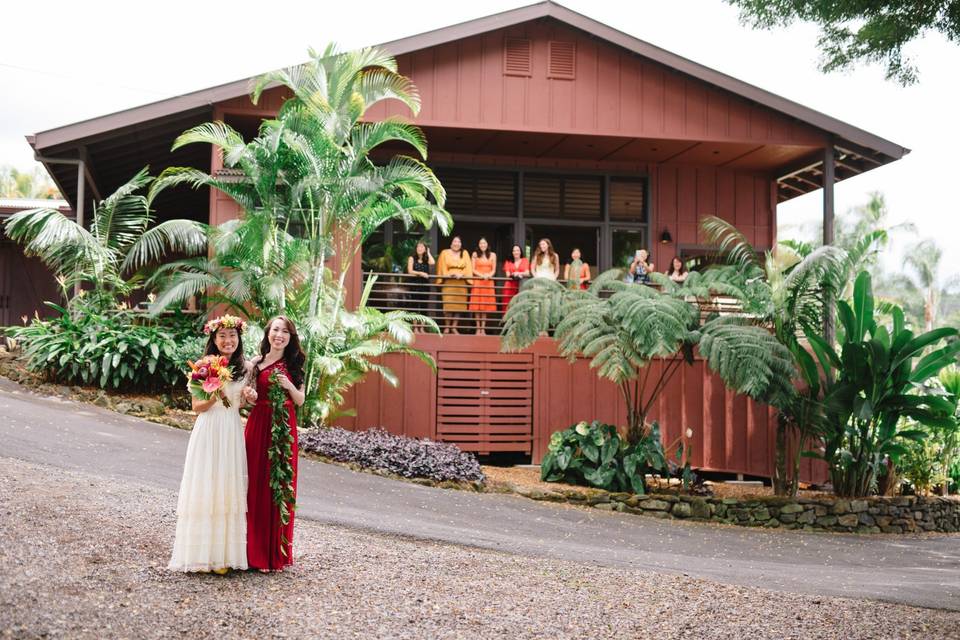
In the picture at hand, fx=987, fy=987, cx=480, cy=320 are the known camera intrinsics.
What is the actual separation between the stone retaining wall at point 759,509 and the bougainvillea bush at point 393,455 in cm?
79

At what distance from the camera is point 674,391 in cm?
1493

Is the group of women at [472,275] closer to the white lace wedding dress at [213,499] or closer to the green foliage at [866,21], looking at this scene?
the green foliage at [866,21]

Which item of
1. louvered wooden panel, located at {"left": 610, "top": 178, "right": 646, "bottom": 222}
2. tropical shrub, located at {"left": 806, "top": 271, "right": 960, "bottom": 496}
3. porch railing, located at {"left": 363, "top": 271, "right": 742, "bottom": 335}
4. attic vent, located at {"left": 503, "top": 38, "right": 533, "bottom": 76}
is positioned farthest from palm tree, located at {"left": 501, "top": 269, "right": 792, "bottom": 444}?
louvered wooden panel, located at {"left": 610, "top": 178, "right": 646, "bottom": 222}

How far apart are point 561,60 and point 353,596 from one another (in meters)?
11.0

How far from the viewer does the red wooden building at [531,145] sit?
14.4 metres

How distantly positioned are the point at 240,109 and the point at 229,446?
915cm

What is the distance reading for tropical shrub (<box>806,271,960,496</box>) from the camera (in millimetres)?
12523

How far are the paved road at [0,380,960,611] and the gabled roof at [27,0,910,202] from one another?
387 centimetres

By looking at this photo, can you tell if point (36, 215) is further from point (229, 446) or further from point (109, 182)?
point (229, 446)

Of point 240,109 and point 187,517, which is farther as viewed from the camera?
point 240,109

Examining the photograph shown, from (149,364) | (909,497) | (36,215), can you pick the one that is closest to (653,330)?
(909,497)

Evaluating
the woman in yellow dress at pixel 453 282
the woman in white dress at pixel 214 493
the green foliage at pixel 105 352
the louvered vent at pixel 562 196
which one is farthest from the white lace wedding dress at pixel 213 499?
the louvered vent at pixel 562 196

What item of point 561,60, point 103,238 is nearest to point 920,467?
point 561,60

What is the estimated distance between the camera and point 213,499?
5.95 meters
